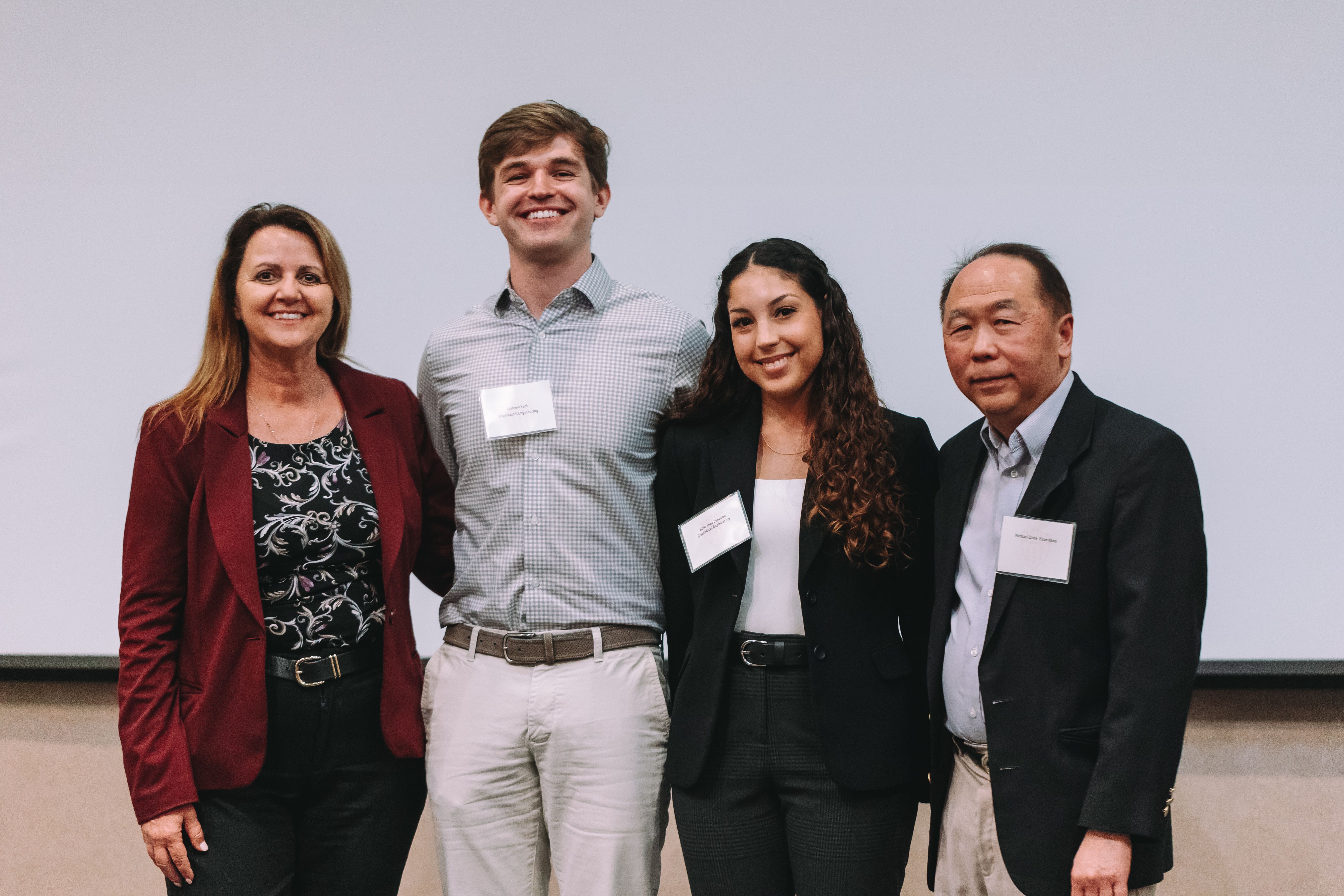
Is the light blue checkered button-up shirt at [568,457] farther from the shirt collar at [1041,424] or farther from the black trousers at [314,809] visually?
A: the shirt collar at [1041,424]

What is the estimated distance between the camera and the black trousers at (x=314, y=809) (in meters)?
1.64

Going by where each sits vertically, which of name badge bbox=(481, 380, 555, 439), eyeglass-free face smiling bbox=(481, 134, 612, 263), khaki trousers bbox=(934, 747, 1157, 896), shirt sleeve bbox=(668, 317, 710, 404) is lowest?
khaki trousers bbox=(934, 747, 1157, 896)

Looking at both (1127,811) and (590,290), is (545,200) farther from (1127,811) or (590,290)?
(1127,811)

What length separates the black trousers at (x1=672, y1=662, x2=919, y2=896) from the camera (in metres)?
1.57

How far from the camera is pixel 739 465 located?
174 cm

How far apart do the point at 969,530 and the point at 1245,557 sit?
1247 mm

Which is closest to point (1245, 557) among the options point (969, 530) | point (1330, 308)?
point (1330, 308)

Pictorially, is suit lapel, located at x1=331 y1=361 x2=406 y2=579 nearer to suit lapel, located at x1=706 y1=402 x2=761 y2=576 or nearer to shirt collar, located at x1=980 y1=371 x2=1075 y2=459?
suit lapel, located at x1=706 y1=402 x2=761 y2=576

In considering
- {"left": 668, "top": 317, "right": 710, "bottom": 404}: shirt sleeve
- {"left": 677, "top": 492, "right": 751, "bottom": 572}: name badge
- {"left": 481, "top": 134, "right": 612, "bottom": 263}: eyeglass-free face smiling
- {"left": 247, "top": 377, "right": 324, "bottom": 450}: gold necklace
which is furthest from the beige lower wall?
{"left": 481, "top": 134, "right": 612, "bottom": 263}: eyeglass-free face smiling

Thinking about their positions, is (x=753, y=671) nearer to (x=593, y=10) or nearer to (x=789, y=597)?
(x=789, y=597)

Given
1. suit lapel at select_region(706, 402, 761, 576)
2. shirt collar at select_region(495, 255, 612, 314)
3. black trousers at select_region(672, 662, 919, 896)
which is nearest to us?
black trousers at select_region(672, 662, 919, 896)

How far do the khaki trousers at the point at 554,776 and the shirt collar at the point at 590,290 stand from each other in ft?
2.54

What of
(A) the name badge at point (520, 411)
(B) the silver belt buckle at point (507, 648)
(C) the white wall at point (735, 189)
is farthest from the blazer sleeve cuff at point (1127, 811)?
(C) the white wall at point (735, 189)

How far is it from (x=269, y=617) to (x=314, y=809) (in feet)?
1.32
